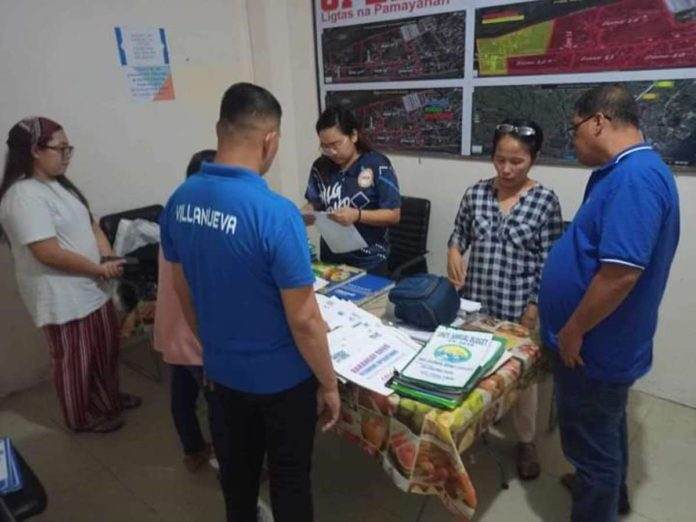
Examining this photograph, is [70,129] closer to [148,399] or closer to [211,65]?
[211,65]

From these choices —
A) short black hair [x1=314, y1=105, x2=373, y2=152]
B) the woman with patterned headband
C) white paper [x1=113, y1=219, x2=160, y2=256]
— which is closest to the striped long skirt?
the woman with patterned headband

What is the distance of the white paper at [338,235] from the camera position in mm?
1980

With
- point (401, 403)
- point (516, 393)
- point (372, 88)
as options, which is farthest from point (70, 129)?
point (516, 393)

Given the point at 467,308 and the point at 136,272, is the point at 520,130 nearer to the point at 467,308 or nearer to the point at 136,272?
the point at 467,308

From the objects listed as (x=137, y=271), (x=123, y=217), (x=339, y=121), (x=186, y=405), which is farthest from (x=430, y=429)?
(x=123, y=217)

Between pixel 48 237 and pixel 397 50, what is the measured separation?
209 cm

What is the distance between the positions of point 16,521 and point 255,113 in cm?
125

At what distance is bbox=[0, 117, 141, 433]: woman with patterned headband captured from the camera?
1921mm

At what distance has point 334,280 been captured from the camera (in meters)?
1.97

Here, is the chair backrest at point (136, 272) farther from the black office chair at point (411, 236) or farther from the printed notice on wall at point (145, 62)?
the black office chair at point (411, 236)

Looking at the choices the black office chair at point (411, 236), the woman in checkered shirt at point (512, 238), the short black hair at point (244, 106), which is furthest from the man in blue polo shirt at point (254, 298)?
the black office chair at point (411, 236)

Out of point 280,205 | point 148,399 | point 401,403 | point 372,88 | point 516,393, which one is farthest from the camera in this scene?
point 372,88

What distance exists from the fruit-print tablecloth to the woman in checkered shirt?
48 cm

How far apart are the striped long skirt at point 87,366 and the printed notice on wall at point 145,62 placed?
4.46 feet
